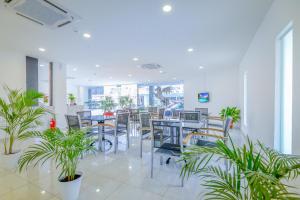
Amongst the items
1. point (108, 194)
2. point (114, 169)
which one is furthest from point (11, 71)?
point (108, 194)

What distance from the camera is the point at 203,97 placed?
8.60 metres

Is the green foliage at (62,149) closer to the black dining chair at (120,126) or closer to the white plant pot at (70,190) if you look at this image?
the white plant pot at (70,190)

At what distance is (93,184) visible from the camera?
7.39 feet

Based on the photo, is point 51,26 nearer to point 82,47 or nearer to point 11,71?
point 82,47

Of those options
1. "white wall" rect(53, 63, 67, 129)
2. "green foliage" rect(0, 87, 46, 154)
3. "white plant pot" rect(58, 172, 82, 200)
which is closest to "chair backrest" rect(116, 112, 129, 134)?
"green foliage" rect(0, 87, 46, 154)

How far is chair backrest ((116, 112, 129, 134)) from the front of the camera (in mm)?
3614

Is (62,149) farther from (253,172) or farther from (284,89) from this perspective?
(284,89)

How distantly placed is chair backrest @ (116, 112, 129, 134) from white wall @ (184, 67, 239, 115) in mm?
5699

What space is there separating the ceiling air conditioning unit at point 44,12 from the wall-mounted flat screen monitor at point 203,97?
24.1 feet

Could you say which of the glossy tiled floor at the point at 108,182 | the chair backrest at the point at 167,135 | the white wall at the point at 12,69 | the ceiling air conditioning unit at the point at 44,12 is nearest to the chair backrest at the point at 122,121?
the glossy tiled floor at the point at 108,182

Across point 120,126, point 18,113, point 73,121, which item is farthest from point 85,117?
point 18,113

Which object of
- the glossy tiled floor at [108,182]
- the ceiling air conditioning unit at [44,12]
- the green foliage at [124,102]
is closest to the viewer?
the glossy tiled floor at [108,182]

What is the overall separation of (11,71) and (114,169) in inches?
181

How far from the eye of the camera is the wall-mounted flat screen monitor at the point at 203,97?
27.7 feet
